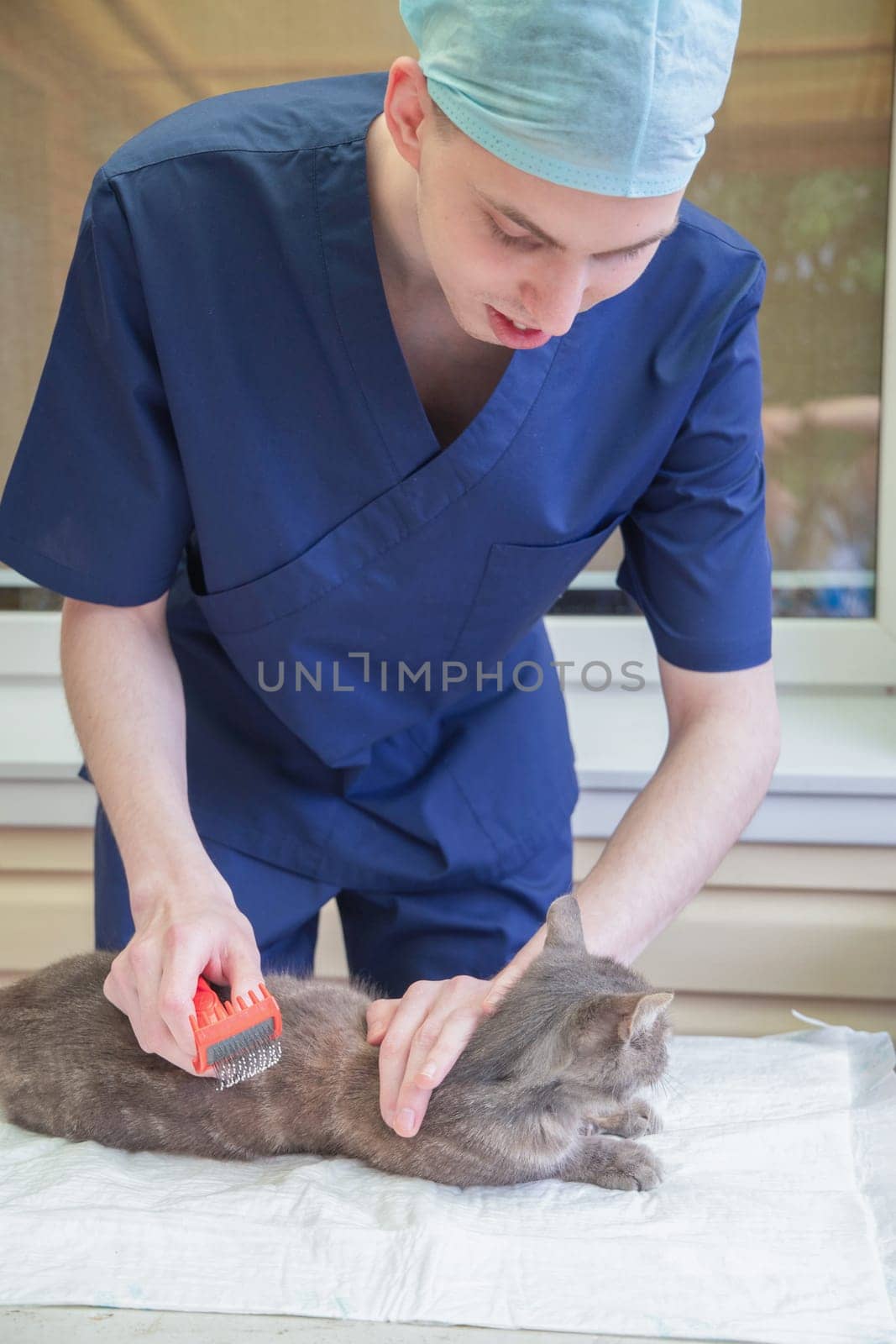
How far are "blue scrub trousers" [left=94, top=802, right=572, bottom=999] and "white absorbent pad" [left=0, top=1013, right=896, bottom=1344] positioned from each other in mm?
327

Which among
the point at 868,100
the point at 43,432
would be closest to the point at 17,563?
the point at 43,432

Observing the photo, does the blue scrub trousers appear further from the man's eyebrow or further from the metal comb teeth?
the man's eyebrow

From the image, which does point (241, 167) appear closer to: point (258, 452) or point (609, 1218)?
point (258, 452)

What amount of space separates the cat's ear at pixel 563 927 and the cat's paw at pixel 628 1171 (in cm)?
20

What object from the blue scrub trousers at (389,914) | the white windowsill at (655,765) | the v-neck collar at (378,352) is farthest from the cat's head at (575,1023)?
the white windowsill at (655,765)

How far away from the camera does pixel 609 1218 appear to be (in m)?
1.07

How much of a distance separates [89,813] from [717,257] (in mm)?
1401

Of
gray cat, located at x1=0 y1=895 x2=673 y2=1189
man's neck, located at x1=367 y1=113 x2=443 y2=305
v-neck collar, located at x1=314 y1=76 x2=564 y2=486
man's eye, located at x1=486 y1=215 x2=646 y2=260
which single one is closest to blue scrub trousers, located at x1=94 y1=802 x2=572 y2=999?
gray cat, located at x1=0 y1=895 x2=673 y2=1189

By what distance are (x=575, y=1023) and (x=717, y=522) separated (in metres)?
0.57

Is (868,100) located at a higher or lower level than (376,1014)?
higher

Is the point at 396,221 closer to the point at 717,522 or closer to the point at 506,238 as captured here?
the point at 506,238

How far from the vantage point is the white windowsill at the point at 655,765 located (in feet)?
6.40

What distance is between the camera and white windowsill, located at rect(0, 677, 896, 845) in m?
1.95

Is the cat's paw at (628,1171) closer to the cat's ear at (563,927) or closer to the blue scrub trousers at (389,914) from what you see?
the cat's ear at (563,927)
